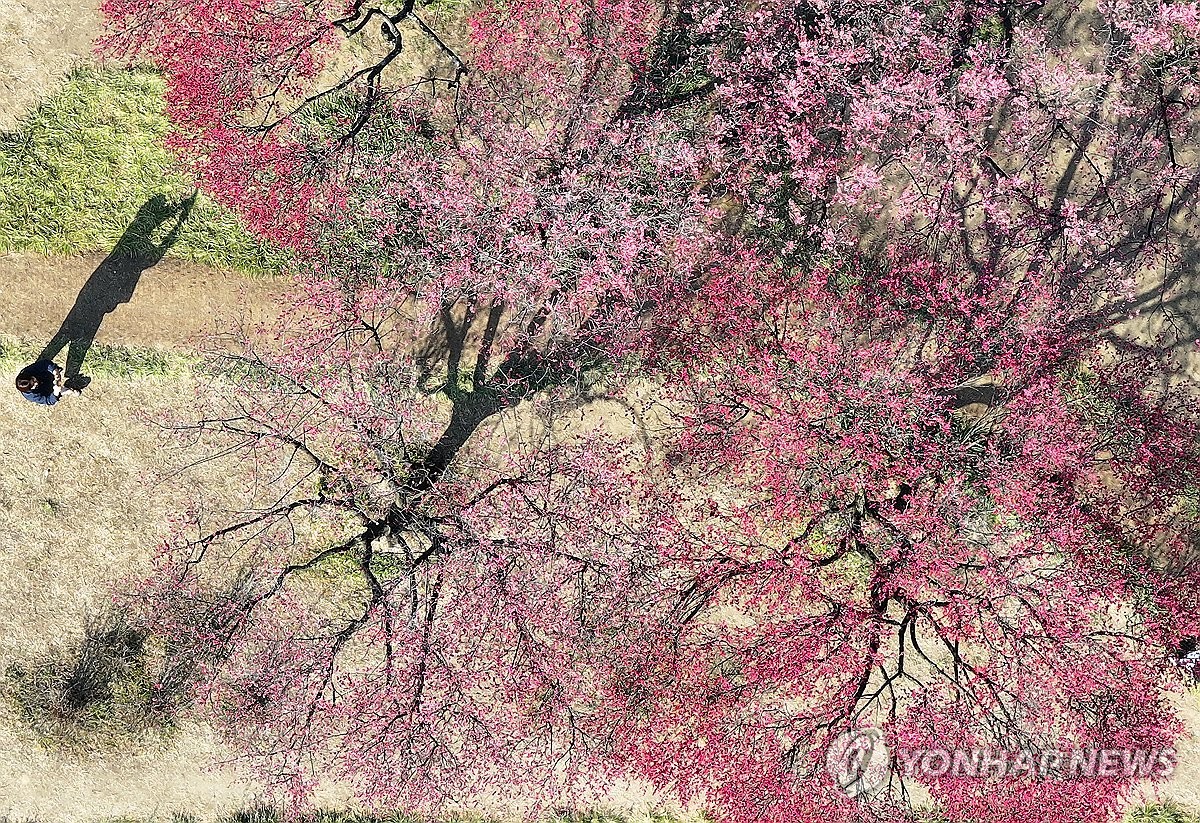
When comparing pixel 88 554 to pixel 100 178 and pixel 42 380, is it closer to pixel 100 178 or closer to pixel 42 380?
pixel 42 380

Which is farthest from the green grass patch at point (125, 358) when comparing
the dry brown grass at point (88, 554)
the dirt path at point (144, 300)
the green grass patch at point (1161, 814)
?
the green grass patch at point (1161, 814)

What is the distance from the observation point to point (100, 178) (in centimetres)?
1455

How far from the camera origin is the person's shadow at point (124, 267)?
1456 cm

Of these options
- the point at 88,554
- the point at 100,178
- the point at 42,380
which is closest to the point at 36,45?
the point at 100,178

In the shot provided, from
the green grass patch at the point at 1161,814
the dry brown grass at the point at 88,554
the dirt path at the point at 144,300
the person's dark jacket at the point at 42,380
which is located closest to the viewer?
the person's dark jacket at the point at 42,380

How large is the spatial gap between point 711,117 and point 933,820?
1292 cm

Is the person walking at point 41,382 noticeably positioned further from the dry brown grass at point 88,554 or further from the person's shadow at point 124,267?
the person's shadow at point 124,267

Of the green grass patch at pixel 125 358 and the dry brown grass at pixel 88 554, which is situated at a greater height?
the green grass patch at pixel 125 358

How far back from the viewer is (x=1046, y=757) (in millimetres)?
13430

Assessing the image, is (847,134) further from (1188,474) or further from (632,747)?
(632,747)

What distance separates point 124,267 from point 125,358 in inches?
61.8

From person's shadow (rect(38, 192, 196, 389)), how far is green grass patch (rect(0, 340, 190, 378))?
0.35m

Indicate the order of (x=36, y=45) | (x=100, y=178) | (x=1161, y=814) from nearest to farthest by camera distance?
(x=36, y=45) < (x=100, y=178) < (x=1161, y=814)

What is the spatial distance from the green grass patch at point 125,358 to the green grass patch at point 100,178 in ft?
5.46
